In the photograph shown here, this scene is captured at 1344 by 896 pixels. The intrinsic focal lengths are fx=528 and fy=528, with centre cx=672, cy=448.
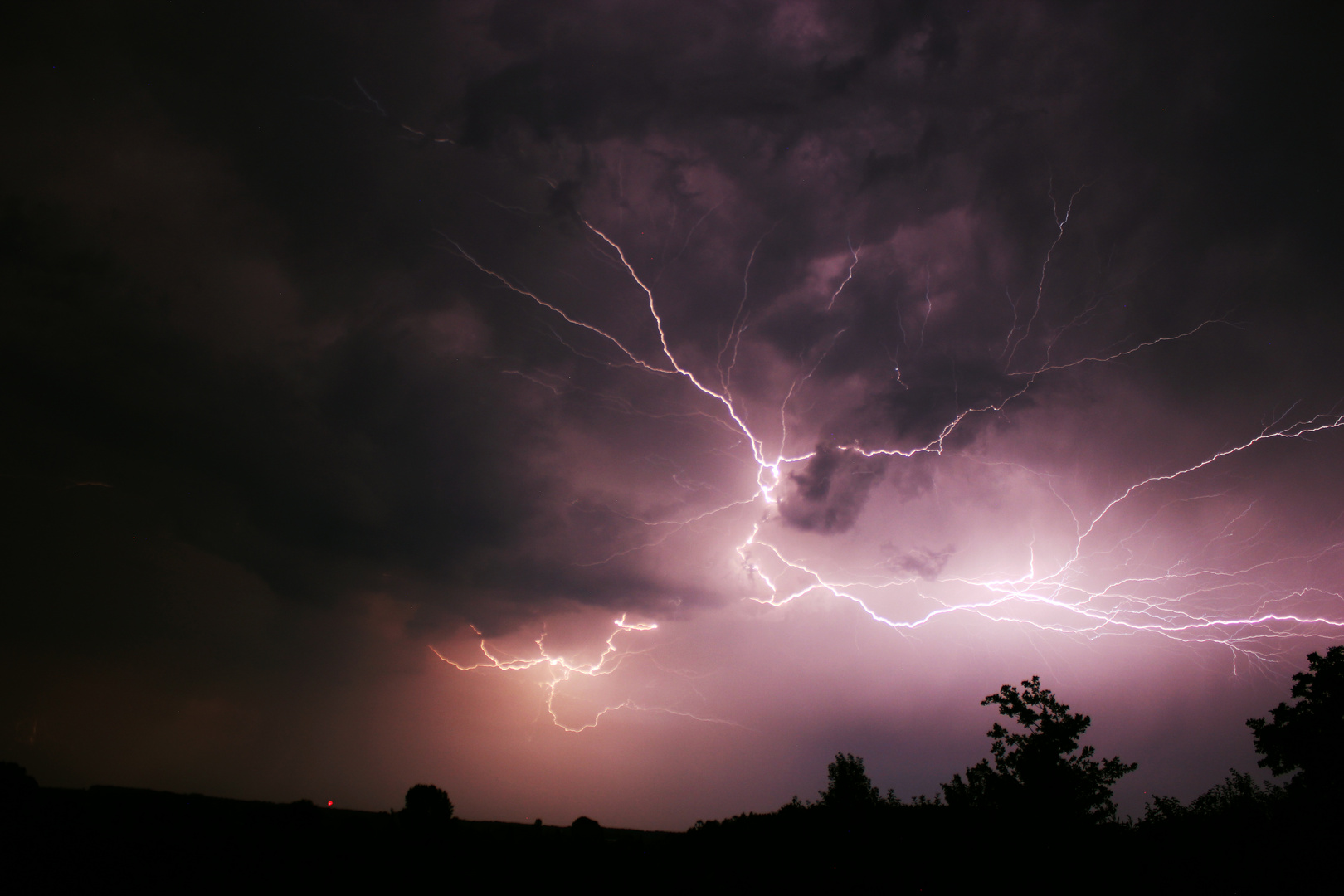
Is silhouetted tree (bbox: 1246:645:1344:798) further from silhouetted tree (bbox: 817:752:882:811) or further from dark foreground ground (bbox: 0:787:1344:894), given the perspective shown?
silhouetted tree (bbox: 817:752:882:811)

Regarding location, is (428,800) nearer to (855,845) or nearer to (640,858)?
(640,858)

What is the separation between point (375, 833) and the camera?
39.7 feet

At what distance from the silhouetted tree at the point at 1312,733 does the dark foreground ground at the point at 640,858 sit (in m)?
2.61

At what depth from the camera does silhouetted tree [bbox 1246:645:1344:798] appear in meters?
12.6

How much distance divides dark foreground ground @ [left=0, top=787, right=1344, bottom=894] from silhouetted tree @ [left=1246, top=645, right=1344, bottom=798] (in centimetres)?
261

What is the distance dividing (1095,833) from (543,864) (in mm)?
12095

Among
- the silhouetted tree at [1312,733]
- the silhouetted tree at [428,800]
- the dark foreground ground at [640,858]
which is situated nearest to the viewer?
the dark foreground ground at [640,858]

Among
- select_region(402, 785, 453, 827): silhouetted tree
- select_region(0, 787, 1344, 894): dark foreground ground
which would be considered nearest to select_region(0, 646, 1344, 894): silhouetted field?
select_region(0, 787, 1344, 894): dark foreground ground

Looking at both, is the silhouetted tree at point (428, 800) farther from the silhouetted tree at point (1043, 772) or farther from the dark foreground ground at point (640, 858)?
the silhouetted tree at point (1043, 772)

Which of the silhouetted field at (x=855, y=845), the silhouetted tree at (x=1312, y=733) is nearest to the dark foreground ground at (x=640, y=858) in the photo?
the silhouetted field at (x=855, y=845)

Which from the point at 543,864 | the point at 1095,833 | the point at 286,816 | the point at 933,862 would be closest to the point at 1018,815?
the point at 1095,833

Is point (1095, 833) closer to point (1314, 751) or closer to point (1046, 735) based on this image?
point (1046, 735)

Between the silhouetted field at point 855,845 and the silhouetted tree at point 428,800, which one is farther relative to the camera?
the silhouetted tree at point 428,800

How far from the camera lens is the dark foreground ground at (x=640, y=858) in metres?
9.76
